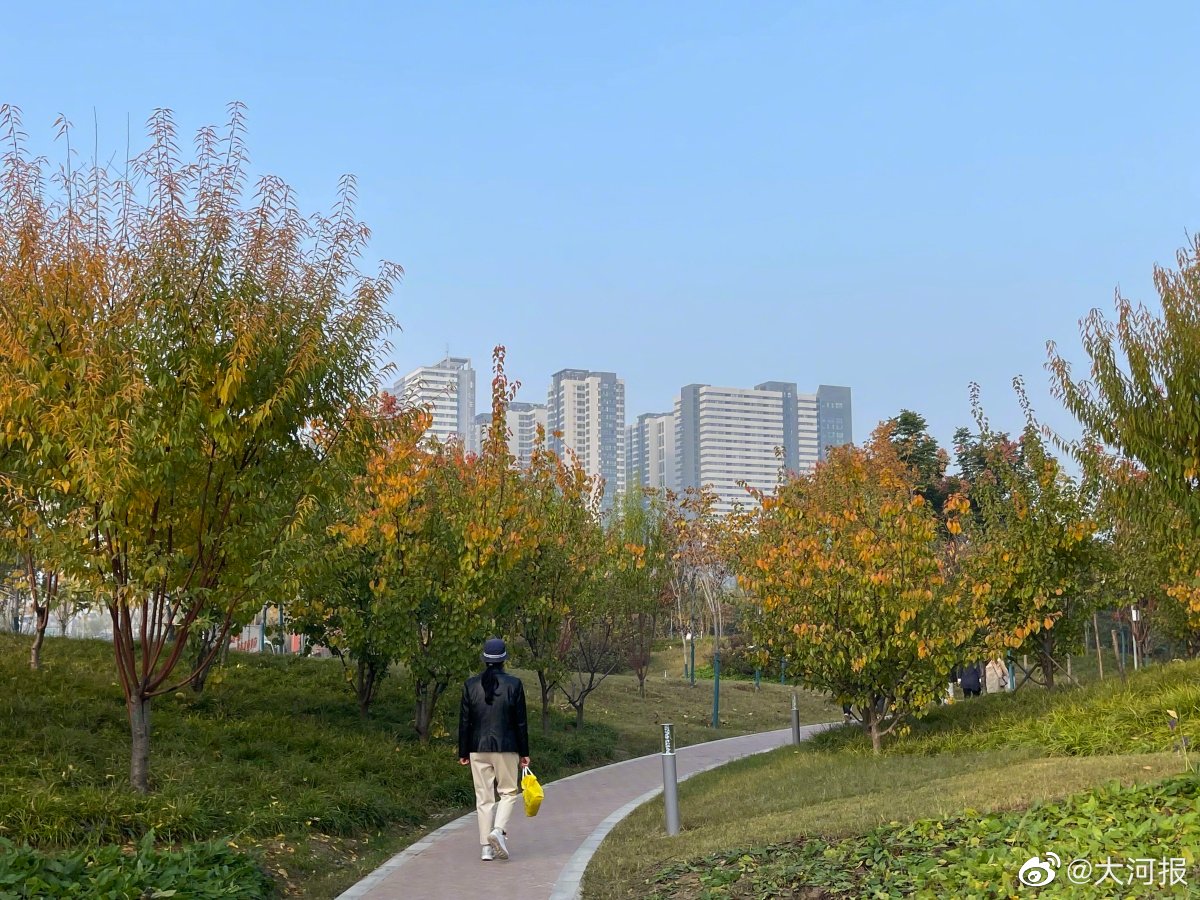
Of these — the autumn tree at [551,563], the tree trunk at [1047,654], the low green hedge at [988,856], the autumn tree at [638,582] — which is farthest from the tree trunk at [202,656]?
the tree trunk at [1047,654]

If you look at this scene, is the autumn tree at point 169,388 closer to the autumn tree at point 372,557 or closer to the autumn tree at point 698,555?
the autumn tree at point 372,557

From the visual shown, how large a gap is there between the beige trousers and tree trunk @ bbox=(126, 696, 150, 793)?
327 cm

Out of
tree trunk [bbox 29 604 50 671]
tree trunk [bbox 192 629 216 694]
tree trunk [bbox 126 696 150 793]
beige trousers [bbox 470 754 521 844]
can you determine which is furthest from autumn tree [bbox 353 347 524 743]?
beige trousers [bbox 470 754 521 844]

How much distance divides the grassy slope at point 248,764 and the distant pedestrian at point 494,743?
1.22 m

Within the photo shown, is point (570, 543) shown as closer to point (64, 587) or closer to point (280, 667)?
point (280, 667)

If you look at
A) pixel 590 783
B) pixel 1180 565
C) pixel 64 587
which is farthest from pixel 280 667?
pixel 1180 565

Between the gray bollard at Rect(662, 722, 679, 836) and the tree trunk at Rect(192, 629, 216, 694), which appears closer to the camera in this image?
the gray bollard at Rect(662, 722, 679, 836)

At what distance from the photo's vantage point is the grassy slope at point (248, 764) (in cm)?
935

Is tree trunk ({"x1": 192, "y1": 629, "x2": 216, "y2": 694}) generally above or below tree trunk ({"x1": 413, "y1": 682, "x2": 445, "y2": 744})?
above

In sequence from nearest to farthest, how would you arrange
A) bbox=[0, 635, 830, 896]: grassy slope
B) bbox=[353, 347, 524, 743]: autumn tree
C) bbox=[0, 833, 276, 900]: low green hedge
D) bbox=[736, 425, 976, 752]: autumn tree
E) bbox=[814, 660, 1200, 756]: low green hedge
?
1. bbox=[0, 833, 276, 900]: low green hedge
2. bbox=[0, 635, 830, 896]: grassy slope
3. bbox=[814, 660, 1200, 756]: low green hedge
4. bbox=[736, 425, 976, 752]: autumn tree
5. bbox=[353, 347, 524, 743]: autumn tree

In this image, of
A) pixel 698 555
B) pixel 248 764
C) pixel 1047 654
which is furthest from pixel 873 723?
pixel 698 555

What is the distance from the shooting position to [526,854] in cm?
1009

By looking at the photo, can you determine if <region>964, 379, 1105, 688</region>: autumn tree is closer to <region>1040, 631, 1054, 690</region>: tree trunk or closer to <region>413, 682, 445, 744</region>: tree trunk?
<region>1040, 631, 1054, 690</region>: tree trunk

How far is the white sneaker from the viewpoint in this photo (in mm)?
9695
